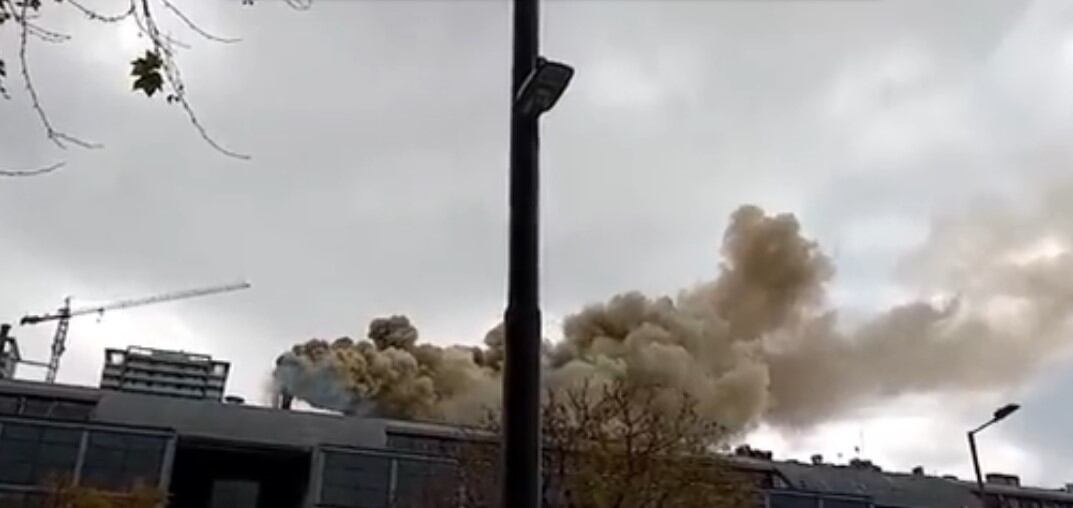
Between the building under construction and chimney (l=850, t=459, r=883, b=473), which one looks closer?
the building under construction

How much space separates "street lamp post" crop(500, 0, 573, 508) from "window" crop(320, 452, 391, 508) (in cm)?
4081

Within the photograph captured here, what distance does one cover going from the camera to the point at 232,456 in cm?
4878

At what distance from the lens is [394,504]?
1708 inches

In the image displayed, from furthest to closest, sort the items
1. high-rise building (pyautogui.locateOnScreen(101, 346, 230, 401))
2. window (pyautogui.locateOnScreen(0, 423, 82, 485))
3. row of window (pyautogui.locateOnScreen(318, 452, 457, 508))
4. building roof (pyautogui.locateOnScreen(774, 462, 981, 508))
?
high-rise building (pyautogui.locateOnScreen(101, 346, 230, 401)) → building roof (pyautogui.locateOnScreen(774, 462, 981, 508)) → row of window (pyautogui.locateOnScreen(318, 452, 457, 508)) → window (pyautogui.locateOnScreen(0, 423, 82, 485))

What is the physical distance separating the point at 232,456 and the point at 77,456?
7450 millimetres

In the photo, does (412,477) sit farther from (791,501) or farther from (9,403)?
(9,403)

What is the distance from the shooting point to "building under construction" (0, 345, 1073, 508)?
42156mm

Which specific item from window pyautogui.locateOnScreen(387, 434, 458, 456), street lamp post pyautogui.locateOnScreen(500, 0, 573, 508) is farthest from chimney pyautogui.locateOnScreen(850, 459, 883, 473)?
street lamp post pyautogui.locateOnScreen(500, 0, 573, 508)

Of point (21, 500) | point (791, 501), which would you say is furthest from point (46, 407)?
point (791, 501)

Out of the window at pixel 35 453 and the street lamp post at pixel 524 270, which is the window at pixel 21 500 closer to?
the window at pixel 35 453

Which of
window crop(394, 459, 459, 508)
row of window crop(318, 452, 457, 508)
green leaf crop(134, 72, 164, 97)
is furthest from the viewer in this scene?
row of window crop(318, 452, 457, 508)

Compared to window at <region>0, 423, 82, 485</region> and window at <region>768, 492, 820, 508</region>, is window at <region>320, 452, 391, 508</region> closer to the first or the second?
window at <region>0, 423, 82, 485</region>

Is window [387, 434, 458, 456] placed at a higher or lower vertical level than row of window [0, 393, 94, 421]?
lower

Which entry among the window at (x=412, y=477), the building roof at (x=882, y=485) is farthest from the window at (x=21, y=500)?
the building roof at (x=882, y=485)
